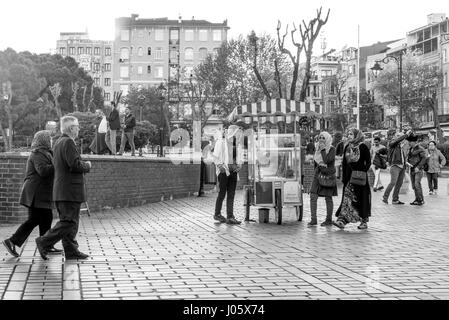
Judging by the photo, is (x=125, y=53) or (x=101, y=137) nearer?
(x=101, y=137)

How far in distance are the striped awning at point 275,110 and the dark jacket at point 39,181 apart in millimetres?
5958

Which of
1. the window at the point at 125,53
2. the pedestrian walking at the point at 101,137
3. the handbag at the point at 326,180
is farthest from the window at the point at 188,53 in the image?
the handbag at the point at 326,180

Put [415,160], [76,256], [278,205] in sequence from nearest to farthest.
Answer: [76,256]
[278,205]
[415,160]

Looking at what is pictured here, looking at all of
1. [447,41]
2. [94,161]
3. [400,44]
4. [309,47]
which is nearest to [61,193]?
[94,161]

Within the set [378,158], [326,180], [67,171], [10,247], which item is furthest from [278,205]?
[378,158]

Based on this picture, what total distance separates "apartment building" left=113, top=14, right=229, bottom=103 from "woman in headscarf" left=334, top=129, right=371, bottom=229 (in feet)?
377

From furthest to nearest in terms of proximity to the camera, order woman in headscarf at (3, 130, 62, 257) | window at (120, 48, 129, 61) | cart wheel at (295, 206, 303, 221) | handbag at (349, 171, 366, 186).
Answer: window at (120, 48, 129, 61) → cart wheel at (295, 206, 303, 221) → handbag at (349, 171, 366, 186) → woman in headscarf at (3, 130, 62, 257)

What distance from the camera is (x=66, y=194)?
8.49 meters

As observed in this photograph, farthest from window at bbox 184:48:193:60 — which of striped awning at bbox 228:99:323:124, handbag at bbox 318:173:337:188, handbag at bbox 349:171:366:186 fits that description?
handbag at bbox 349:171:366:186

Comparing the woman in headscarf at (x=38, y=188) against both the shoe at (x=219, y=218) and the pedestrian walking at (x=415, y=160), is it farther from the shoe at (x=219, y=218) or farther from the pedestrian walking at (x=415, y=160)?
the pedestrian walking at (x=415, y=160)

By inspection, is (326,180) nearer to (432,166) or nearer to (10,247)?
(10,247)

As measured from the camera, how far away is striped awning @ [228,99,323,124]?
46.1ft

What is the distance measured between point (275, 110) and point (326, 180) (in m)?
1.97

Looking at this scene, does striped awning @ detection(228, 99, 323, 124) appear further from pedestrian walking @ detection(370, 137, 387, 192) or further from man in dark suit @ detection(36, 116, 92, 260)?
man in dark suit @ detection(36, 116, 92, 260)
